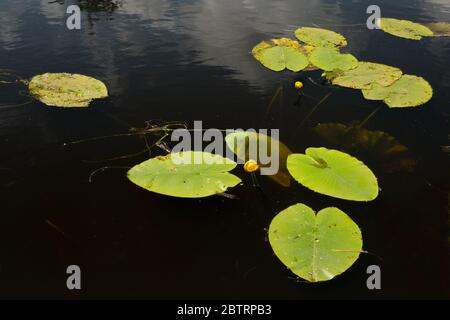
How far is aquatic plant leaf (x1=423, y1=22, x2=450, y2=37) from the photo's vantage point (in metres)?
10.0

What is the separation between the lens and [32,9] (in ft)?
34.4

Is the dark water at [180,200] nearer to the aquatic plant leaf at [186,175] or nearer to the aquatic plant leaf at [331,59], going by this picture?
Answer: the aquatic plant leaf at [186,175]

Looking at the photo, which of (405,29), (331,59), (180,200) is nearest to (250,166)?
(180,200)

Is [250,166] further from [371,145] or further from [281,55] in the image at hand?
[281,55]

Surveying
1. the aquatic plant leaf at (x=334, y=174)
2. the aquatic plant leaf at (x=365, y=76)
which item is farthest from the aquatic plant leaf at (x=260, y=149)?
the aquatic plant leaf at (x=365, y=76)

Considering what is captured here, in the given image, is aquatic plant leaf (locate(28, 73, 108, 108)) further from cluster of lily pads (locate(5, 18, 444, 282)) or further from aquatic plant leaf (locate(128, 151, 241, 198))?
aquatic plant leaf (locate(128, 151, 241, 198))

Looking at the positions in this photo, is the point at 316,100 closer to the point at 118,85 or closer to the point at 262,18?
the point at 118,85

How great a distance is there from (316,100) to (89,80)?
4.54 metres

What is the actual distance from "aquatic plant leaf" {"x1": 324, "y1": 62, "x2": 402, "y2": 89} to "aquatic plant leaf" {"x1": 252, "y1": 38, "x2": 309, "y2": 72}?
76 cm

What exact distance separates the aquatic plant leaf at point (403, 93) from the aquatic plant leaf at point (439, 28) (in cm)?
389

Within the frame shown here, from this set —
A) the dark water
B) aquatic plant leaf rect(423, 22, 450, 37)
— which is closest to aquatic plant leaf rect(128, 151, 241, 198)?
the dark water

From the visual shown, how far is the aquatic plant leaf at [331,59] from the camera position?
26.1ft
